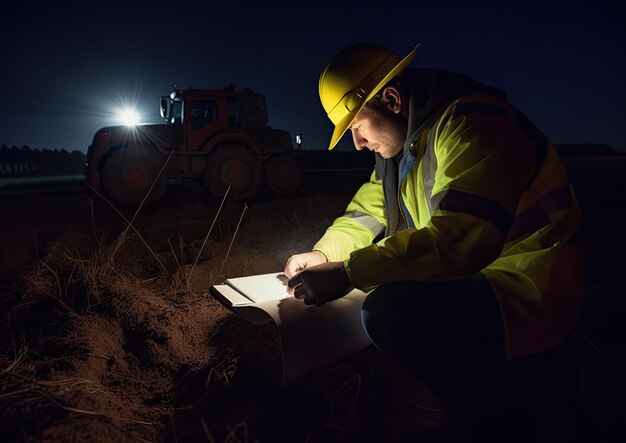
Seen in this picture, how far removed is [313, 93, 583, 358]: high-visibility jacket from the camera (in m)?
1.28

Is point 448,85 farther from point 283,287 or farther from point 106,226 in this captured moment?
point 106,226

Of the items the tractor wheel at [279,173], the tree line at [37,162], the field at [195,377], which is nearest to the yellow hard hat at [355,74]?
the field at [195,377]

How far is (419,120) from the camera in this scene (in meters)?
1.60

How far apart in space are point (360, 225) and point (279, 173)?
692cm

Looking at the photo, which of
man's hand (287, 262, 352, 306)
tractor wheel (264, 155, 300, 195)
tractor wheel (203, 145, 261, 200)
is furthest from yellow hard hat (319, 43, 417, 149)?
tractor wheel (264, 155, 300, 195)

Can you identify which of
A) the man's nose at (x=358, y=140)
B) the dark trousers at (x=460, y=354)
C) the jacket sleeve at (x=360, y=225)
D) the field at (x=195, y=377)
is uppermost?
the man's nose at (x=358, y=140)

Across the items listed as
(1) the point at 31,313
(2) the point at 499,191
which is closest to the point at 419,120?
(2) the point at 499,191

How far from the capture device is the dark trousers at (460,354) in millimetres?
1370

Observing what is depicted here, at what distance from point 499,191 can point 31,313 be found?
2.47 m

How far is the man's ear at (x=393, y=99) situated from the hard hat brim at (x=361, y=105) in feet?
0.16

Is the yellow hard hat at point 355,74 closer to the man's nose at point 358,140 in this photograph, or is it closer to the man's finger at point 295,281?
the man's nose at point 358,140

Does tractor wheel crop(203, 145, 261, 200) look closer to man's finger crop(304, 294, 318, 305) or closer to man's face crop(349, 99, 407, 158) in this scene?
man's face crop(349, 99, 407, 158)

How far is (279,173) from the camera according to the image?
8992 millimetres

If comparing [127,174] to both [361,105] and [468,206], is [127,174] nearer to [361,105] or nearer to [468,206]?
[361,105]
